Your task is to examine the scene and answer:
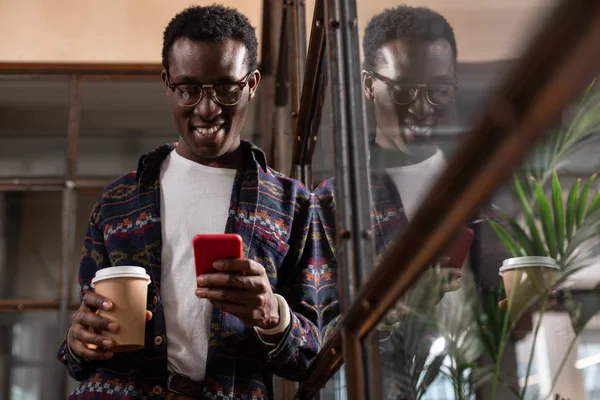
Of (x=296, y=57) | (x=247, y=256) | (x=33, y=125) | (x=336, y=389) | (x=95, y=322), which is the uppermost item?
(x=33, y=125)

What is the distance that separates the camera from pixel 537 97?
1.33 ft

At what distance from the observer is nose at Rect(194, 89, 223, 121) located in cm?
133

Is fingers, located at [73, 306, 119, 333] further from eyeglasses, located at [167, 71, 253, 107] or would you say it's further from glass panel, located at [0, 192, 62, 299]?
glass panel, located at [0, 192, 62, 299]

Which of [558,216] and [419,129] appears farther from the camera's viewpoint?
[419,129]

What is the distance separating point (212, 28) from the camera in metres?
1.41

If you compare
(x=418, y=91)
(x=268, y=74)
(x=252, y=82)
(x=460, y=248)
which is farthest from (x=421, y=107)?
(x=268, y=74)

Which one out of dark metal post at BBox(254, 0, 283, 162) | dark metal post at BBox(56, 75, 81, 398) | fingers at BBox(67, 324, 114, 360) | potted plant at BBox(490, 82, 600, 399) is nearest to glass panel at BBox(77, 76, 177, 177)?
dark metal post at BBox(56, 75, 81, 398)

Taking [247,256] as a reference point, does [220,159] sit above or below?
above

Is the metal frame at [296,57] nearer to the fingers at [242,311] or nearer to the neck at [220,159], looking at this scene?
the neck at [220,159]

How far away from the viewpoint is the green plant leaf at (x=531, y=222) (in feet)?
1.75

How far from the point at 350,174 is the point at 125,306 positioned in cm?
40

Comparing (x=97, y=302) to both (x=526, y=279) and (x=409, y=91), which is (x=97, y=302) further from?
(x=526, y=279)

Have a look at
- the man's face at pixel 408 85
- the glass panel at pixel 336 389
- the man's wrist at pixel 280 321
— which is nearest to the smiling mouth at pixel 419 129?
the man's face at pixel 408 85

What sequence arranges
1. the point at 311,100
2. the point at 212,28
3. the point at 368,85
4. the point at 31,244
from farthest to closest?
the point at 31,244 < the point at 311,100 < the point at 212,28 < the point at 368,85
